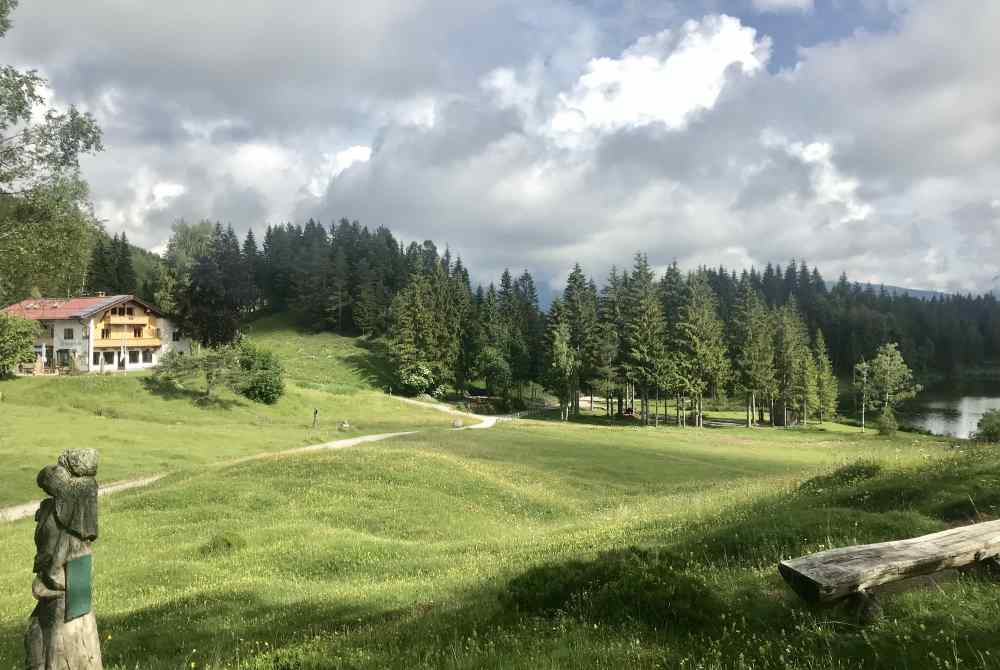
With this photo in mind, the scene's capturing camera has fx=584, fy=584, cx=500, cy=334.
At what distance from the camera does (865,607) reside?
6574 millimetres

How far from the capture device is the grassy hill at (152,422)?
3725 cm

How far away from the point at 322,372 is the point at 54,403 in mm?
53367

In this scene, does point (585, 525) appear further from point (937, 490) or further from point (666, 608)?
point (666, 608)

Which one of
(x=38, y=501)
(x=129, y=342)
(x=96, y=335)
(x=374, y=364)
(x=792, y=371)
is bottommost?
(x=38, y=501)

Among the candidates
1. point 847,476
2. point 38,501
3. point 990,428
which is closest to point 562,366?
point 990,428

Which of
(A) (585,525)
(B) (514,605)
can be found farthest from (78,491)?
(A) (585,525)

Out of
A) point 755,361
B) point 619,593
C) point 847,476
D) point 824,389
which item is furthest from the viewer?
point 824,389

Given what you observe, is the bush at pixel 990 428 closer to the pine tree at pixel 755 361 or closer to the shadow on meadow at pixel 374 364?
the pine tree at pixel 755 361

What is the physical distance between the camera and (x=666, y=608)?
306 inches

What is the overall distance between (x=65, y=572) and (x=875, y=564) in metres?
9.21

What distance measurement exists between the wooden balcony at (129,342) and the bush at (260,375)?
24.4m

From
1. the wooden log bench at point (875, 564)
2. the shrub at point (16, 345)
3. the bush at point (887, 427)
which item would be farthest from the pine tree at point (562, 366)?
the wooden log bench at point (875, 564)

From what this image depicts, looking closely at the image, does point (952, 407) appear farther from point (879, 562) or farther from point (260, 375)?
point (879, 562)

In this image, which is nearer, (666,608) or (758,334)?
(666,608)
